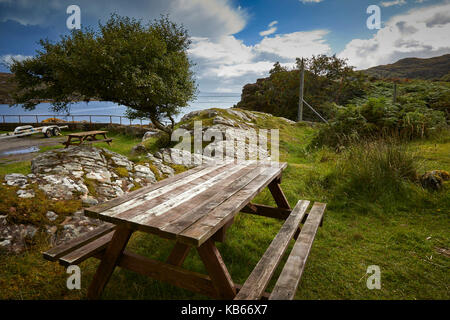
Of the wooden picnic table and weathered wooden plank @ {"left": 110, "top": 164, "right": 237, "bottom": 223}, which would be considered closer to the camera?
the wooden picnic table

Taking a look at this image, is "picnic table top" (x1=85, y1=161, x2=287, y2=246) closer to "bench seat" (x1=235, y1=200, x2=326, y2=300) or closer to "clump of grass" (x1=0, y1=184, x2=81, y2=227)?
"bench seat" (x1=235, y1=200, x2=326, y2=300)

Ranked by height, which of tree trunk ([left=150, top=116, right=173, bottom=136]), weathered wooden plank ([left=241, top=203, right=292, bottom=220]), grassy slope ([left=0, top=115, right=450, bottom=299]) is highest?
tree trunk ([left=150, top=116, right=173, bottom=136])

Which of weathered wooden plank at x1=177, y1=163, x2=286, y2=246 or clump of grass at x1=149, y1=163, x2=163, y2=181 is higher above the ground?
weathered wooden plank at x1=177, y1=163, x2=286, y2=246

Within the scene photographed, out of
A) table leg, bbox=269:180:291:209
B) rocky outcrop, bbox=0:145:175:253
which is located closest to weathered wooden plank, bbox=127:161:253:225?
table leg, bbox=269:180:291:209

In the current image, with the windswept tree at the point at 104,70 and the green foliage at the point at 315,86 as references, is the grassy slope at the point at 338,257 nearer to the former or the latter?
the windswept tree at the point at 104,70

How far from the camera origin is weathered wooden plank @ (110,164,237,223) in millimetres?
1576

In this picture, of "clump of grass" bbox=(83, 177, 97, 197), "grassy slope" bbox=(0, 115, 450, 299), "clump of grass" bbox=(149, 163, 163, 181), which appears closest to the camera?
"grassy slope" bbox=(0, 115, 450, 299)

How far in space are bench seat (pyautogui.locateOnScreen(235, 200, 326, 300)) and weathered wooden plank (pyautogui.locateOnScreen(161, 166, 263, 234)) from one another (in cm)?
51

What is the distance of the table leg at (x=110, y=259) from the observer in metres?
1.75

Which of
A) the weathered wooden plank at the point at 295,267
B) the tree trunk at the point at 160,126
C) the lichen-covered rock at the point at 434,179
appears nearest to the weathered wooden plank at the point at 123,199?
the weathered wooden plank at the point at 295,267

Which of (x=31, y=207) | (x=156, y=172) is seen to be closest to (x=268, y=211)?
(x=156, y=172)

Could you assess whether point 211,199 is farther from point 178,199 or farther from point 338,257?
point 338,257

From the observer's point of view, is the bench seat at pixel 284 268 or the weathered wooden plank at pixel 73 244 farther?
the weathered wooden plank at pixel 73 244
